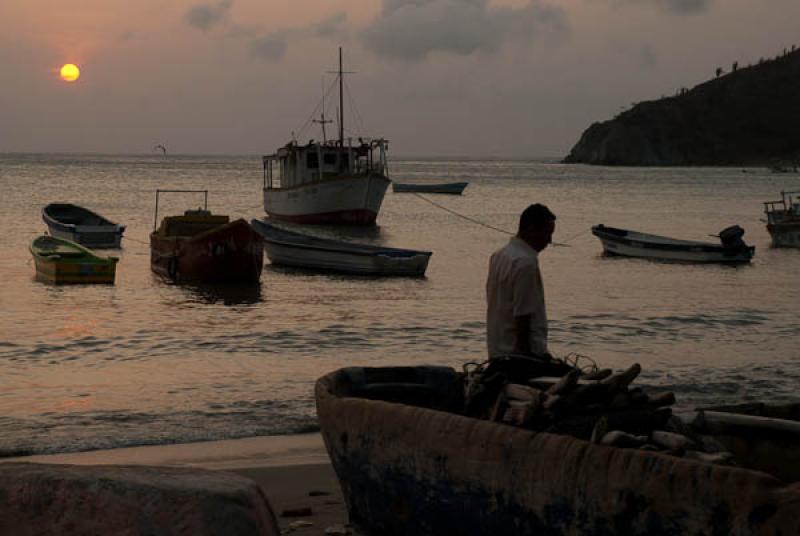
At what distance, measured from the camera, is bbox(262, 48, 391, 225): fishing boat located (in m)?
49.0

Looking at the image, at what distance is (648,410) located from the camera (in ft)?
20.8

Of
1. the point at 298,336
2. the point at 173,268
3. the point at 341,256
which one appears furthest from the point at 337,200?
the point at 298,336

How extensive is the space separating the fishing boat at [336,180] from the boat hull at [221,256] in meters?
21.7

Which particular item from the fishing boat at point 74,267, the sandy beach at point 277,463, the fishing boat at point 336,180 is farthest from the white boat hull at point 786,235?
the sandy beach at point 277,463

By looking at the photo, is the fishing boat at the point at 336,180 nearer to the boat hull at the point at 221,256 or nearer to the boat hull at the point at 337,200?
the boat hull at the point at 337,200

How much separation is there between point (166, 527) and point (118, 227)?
33497 millimetres

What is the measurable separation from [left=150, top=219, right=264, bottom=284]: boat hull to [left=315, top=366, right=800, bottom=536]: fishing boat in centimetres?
1929

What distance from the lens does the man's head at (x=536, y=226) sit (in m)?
6.88

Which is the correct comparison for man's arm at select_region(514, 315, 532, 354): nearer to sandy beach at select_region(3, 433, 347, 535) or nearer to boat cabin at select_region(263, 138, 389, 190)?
sandy beach at select_region(3, 433, 347, 535)

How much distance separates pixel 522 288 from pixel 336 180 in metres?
41.8

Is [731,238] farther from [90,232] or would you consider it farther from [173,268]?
[90,232]

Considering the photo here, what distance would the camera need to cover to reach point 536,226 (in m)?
6.90

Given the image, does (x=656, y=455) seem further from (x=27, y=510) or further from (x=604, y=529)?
(x=27, y=510)

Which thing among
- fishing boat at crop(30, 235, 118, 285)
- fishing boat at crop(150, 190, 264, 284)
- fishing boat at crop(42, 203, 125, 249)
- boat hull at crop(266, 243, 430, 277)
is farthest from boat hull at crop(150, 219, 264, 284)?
fishing boat at crop(42, 203, 125, 249)
